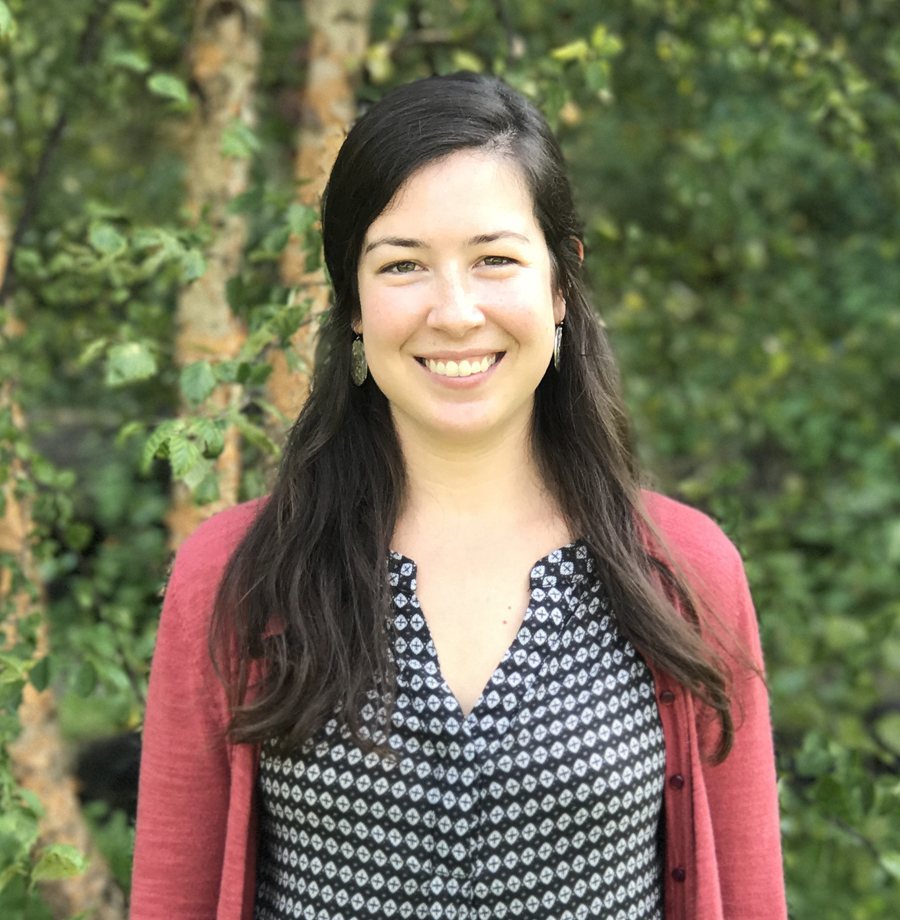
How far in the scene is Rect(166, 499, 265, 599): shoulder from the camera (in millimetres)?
1434

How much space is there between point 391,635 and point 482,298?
44 centimetres

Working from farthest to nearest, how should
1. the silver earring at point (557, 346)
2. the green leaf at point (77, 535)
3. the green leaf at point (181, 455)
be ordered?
the green leaf at point (77, 535)
the silver earring at point (557, 346)
the green leaf at point (181, 455)

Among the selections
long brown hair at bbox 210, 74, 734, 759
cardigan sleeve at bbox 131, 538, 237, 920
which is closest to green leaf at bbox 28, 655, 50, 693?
cardigan sleeve at bbox 131, 538, 237, 920

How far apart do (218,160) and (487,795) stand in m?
1.36

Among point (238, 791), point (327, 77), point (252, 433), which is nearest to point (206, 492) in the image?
point (252, 433)

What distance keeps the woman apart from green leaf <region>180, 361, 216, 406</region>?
160mm

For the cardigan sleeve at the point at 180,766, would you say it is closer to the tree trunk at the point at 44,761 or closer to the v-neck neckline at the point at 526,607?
the v-neck neckline at the point at 526,607

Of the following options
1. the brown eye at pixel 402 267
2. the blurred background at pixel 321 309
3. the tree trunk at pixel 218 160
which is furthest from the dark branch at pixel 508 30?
the brown eye at pixel 402 267

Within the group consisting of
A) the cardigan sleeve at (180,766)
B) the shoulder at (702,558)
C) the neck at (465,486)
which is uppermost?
the neck at (465,486)

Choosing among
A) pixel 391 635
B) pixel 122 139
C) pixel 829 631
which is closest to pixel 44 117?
pixel 122 139

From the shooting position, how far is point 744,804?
1477 millimetres

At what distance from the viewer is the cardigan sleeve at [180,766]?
140 cm

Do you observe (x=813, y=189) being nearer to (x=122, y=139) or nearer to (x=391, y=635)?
(x=122, y=139)

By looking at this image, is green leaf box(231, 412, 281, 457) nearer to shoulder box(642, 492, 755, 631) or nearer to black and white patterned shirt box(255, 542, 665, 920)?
black and white patterned shirt box(255, 542, 665, 920)
